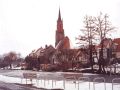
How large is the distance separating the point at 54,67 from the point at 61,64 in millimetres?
1934

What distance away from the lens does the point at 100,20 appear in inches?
2080

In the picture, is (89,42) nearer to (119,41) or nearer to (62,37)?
(119,41)

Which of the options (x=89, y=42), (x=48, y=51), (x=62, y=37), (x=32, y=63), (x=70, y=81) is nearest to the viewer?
(x=70, y=81)

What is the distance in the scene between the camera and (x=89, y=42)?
55.1 m

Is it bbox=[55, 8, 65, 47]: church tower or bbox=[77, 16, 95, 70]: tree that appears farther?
bbox=[55, 8, 65, 47]: church tower

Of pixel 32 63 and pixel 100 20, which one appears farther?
pixel 32 63

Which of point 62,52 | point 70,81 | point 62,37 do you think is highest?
point 62,37

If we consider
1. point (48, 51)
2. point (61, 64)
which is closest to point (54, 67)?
point (61, 64)

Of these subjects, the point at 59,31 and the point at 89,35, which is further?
the point at 59,31

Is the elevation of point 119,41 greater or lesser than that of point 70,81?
greater

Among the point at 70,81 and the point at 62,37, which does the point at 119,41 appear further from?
the point at 70,81

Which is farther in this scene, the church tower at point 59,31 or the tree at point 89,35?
the church tower at point 59,31

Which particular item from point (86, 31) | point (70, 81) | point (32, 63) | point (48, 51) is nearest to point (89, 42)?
point (86, 31)

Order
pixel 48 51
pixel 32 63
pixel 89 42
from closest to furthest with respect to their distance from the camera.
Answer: pixel 89 42 < pixel 32 63 < pixel 48 51
